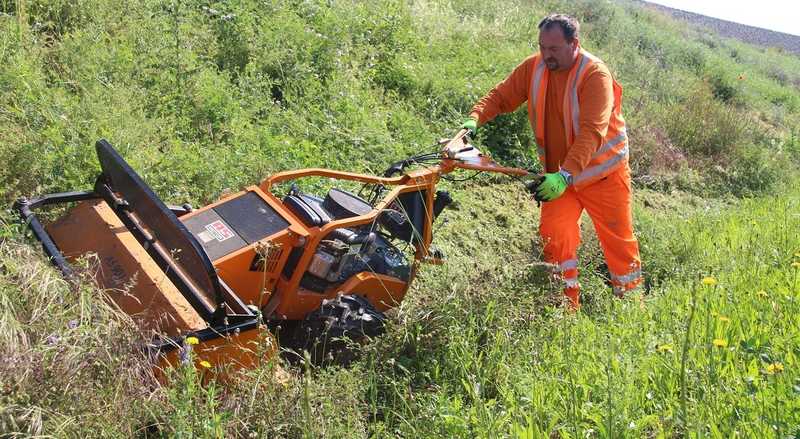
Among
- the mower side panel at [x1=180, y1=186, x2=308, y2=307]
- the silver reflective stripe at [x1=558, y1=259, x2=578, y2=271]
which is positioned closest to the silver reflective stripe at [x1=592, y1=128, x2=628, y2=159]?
the silver reflective stripe at [x1=558, y1=259, x2=578, y2=271]

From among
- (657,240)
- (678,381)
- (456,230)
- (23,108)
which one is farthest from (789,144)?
(23,108)

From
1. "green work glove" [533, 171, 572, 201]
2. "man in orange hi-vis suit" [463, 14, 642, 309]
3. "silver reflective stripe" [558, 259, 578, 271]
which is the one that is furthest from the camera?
"silver reflective stripe" [558, 259, 578, 271]

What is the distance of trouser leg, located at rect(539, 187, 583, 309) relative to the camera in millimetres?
4820

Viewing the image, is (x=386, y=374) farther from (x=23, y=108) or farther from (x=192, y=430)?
(x=23, y=108)

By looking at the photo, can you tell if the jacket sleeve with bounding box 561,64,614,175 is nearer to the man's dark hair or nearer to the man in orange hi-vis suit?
the man in orange hi-vis suit

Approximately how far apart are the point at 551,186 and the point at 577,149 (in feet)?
1.22

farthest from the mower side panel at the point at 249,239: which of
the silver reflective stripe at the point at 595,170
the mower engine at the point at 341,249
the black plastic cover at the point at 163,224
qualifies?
the silver reflective stripe at the point at 595,170

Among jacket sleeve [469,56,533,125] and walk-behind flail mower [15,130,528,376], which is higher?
jacket sleeve [469,56,533,125]

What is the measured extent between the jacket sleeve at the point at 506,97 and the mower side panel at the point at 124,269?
2.59 meters

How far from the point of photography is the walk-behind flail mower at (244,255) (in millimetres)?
3285

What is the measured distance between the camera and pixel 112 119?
517 centimetres

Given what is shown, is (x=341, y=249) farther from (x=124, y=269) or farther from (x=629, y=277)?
(x=629, y=277)

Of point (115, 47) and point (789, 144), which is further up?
point (115, 47)

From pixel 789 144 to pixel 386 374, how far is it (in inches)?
398
